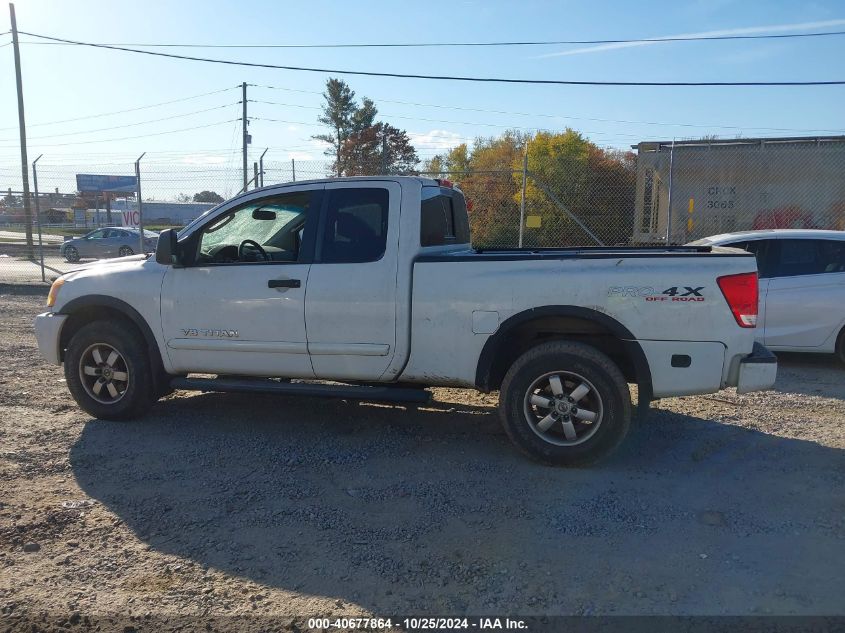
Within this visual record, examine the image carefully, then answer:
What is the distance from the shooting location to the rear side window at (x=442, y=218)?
5.60m

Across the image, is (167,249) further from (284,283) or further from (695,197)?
(695,197)

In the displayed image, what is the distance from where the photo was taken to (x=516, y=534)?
158 inches

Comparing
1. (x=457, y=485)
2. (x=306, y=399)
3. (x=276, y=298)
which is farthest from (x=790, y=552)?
(x=306, y=399)

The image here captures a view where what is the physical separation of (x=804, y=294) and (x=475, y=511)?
18.2 ft

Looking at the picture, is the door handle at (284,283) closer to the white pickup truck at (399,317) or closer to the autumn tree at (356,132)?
the white pickup truck at (399,317)

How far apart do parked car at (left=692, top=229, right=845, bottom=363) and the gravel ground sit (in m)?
1.69

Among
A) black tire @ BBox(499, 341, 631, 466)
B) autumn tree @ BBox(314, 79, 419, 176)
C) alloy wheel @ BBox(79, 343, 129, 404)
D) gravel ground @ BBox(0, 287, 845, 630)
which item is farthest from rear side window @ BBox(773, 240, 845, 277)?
autumn tree @ BBox(314, 79, 419, 176)

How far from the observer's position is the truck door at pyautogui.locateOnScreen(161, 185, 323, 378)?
5.51 m

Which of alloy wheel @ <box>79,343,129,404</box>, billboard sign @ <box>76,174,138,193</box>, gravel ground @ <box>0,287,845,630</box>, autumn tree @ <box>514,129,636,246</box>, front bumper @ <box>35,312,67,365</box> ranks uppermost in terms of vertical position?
billboard sign @ <box>76,174,138,193</box>

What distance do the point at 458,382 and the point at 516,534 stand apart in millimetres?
1471

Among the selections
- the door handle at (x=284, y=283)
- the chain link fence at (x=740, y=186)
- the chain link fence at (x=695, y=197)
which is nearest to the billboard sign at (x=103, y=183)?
the chain link fence at (x=695, y=197)

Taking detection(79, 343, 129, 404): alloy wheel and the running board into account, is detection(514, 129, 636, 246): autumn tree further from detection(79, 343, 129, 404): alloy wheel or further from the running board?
detection(79, 343, 129, 404): alloy wheel

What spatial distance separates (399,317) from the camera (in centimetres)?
523

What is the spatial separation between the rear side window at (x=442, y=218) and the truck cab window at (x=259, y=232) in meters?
0.93
